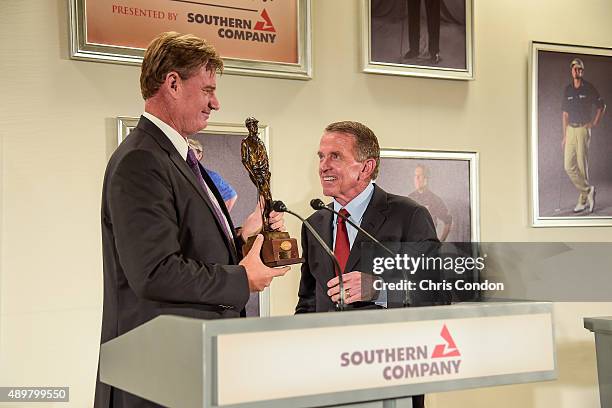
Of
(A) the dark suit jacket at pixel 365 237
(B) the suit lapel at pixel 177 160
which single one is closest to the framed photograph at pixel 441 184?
(A) the dark suit jacket at pixel 365 237

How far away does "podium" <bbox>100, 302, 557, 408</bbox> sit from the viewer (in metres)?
1.40

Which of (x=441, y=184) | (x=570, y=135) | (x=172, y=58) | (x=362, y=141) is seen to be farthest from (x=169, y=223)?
(x=570, y=135)

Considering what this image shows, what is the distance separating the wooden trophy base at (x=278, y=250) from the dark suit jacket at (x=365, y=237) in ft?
3.22

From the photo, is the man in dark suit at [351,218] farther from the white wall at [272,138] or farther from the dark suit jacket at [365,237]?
the white wall at [272,138]

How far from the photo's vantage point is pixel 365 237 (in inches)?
133

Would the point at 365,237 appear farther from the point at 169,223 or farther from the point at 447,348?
the point at 447,348

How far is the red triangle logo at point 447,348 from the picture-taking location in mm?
1623

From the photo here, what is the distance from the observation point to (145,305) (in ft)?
7.15

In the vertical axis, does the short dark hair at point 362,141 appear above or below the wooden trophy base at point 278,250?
above

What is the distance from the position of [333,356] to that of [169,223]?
2.52ft

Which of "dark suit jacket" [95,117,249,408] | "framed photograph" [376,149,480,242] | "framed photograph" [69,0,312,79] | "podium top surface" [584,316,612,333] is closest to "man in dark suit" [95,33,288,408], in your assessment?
"dark suit jacket" [95,117,249,408]

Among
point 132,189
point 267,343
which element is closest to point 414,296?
point 132,189

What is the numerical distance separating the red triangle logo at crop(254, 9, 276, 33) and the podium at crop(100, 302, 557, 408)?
2.60m

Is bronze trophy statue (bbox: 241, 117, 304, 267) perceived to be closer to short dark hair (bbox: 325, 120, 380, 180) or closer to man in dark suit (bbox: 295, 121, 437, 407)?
man in dark suit (bbox: 295, 121, 437, 407)
